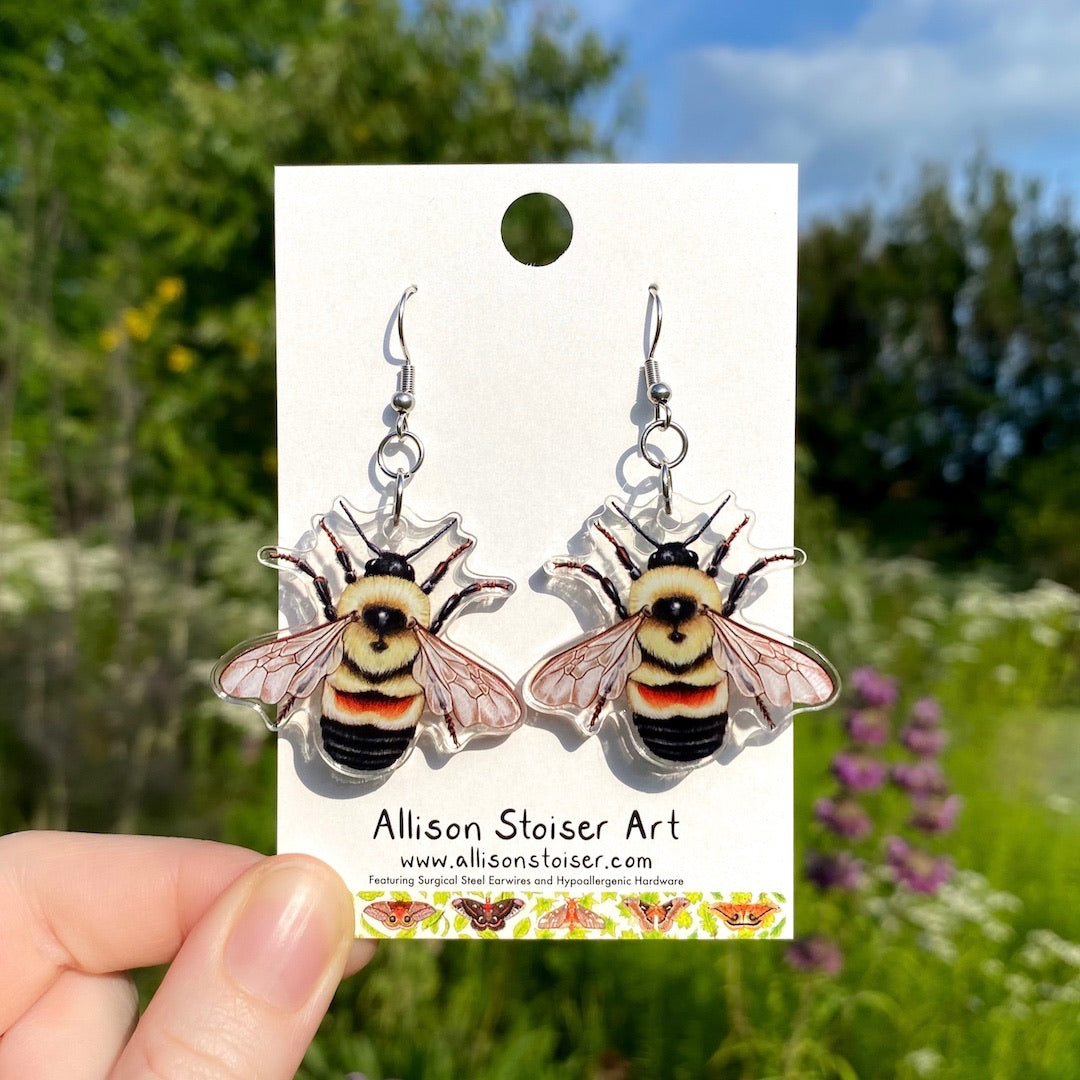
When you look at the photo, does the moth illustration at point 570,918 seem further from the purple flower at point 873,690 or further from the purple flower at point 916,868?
the purple flower at point 916,868

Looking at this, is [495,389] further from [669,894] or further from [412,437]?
[669,894]

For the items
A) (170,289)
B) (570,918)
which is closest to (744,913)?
(570,918)

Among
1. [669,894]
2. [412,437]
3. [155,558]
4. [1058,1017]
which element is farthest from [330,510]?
[155,558]

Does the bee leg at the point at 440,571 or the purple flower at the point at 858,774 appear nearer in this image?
the bee leg at the point at 440,571

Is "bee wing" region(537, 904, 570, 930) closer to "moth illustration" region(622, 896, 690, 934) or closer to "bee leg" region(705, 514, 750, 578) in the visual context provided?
"moth illustration" region(622, 896, 690, 934)

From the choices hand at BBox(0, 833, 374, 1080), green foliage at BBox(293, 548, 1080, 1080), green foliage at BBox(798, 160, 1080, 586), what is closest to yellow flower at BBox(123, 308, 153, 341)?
green foliage at BBox(293, 548, 1080, 1080)

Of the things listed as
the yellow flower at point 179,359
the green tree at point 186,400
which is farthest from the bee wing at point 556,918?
the yellow flower at point 179,359

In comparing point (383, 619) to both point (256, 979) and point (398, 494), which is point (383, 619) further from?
point (256, 979)
